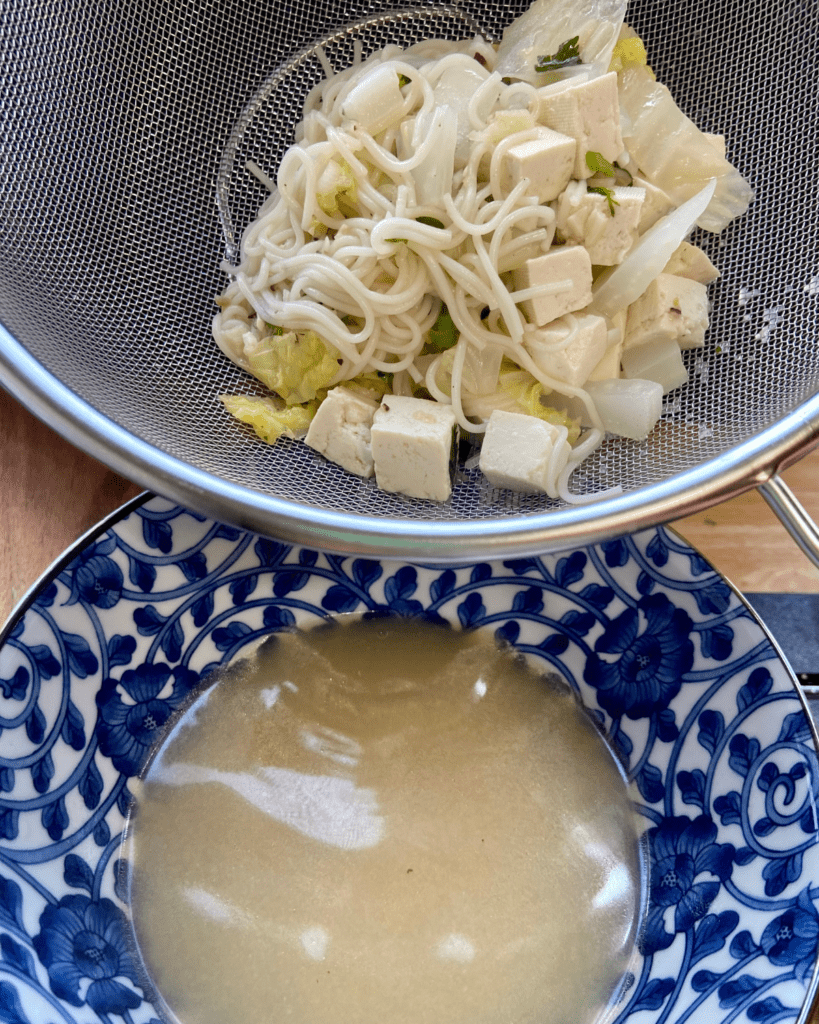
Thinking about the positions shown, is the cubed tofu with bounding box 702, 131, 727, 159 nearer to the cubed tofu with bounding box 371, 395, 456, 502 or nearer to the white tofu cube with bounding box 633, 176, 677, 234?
the white tofu cube with bounding box 633, 176, 677, 234

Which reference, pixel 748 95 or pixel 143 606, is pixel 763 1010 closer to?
pixel 143 606

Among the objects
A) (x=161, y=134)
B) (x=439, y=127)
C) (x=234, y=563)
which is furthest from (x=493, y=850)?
(x=161, y=134)

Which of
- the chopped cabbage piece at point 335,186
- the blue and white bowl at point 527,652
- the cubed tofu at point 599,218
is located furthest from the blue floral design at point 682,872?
the chopped cabbage piece at point 335,186

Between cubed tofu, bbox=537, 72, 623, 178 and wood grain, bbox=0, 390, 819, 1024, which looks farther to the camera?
wood grain, bbox=0, 390, 819, 1024

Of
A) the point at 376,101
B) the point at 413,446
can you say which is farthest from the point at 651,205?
the point at 413,446

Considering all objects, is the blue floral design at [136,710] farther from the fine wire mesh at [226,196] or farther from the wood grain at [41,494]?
the fine wire mesh at [226,196]

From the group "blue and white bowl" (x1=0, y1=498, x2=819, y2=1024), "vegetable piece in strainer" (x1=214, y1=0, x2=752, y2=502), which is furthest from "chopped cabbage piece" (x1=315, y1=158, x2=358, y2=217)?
"blue and white bowl" (x1=0, y1=498, x2=819, y2=1024)
